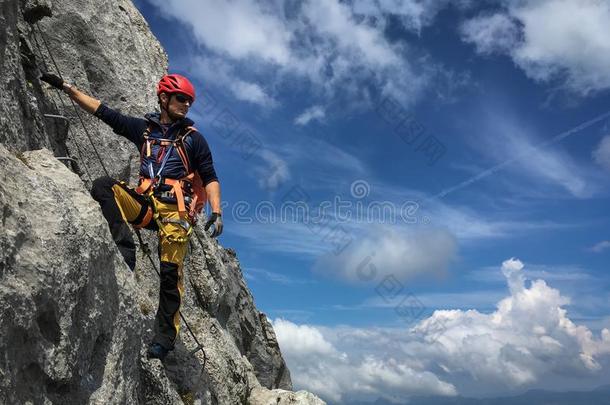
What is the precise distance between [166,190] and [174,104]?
1.92 meters

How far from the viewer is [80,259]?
791 cm

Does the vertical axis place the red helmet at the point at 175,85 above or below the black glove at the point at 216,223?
above

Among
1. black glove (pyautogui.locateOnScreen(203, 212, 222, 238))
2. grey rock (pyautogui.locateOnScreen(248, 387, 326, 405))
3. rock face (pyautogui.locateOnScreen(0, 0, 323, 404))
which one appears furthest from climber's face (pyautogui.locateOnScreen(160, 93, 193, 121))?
grey rock (pyautogui.locateOnScreen(248, 387, 326, 405))

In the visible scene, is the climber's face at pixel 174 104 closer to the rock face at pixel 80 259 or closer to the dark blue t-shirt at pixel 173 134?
the dark blue t-shirt at pixel 173 134

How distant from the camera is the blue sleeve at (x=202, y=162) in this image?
36.3 ft

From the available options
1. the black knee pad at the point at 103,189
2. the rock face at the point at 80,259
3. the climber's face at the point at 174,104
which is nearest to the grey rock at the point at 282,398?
the rock face at the point at 80,259

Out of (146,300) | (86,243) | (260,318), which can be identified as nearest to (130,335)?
(146,300)

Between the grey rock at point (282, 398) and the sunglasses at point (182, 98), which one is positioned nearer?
the sunglasses at point (182, 98)

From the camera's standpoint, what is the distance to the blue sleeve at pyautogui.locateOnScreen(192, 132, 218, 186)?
36.3 feet

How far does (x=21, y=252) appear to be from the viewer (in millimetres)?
6723

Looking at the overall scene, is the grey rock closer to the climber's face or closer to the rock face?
the rock face

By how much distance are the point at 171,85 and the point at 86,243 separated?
14.2 ft

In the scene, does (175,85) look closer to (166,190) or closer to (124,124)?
(124,124)

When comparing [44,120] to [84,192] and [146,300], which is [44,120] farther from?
[146,300]
